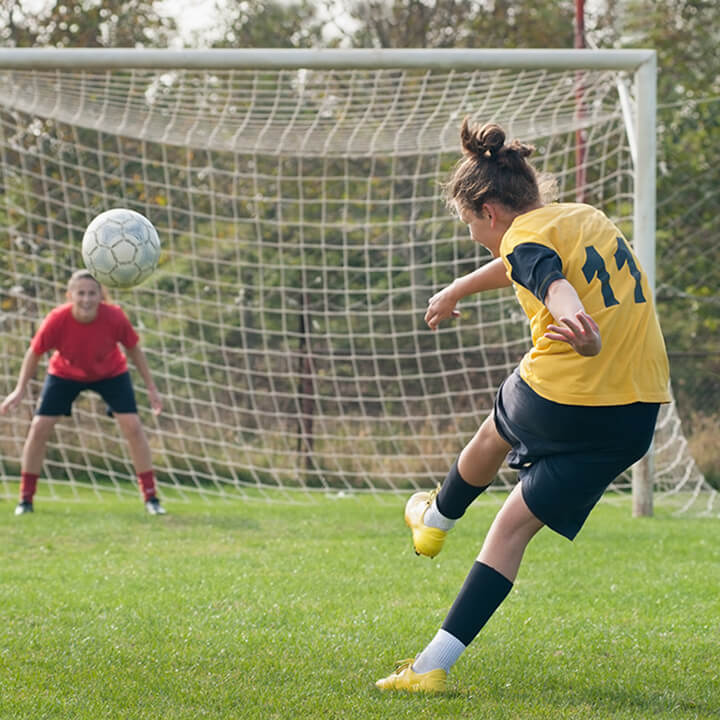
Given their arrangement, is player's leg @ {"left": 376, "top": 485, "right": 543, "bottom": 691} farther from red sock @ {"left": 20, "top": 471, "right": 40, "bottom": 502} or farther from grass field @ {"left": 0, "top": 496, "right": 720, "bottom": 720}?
red sock @ {"left": 20, "top": 471, "right": 40, "bottom": 502}

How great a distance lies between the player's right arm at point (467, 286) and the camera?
314cm

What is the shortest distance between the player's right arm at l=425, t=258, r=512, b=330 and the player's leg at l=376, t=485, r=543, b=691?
2.23 ft

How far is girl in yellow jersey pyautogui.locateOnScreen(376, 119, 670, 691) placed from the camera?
8.92 feet

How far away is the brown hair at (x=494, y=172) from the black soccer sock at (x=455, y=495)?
837 millimetres

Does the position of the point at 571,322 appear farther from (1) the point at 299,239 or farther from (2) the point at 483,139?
(1) the point at 299,239

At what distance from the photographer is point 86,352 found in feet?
22.7

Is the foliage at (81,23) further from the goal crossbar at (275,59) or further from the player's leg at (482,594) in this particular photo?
the player's leg at (482,594)

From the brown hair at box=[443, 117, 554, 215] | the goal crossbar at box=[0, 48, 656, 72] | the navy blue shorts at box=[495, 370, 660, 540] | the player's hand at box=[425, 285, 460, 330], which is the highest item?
the goal crossbar at box=[0, 48, 656, 72]

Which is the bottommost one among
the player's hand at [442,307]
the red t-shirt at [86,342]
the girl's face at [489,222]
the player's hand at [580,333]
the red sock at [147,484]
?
the red sock at [147,484]

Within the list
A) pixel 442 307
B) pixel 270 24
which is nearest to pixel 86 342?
pixel 442 307

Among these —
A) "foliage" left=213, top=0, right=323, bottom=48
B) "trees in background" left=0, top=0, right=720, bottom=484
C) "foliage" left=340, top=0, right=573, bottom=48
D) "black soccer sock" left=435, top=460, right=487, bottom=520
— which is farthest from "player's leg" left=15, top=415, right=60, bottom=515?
"foliage" left=213, top=0, right=323, bottom=48

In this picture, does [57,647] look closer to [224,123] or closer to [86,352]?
[86,352]

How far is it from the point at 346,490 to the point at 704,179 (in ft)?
20.8

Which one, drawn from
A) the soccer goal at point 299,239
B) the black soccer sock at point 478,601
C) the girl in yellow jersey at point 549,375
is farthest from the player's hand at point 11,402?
the black soccer sock at point 478,601
